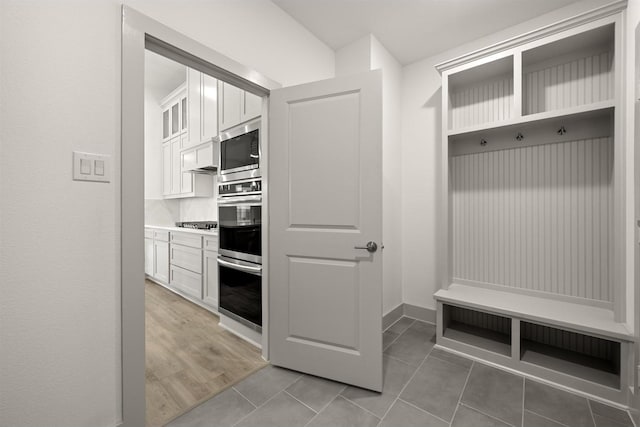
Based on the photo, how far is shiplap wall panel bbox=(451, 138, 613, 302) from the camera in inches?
76.9

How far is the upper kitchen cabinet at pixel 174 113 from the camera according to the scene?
3.96m

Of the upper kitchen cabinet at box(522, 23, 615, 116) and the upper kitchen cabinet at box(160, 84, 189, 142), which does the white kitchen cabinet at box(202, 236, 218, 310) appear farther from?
the upper kitchen cabinet at box(522, 23, 615, 116)

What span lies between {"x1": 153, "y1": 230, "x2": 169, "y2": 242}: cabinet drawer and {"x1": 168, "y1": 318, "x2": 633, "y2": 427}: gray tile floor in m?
2.64

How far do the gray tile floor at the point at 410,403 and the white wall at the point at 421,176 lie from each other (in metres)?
0.97

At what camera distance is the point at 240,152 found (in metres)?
2.48

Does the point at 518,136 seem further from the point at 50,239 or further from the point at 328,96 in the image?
the point at 50,239

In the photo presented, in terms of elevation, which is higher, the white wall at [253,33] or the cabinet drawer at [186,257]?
the white wall at [253,33]

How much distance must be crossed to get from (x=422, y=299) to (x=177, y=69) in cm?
428

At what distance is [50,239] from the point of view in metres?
1.10

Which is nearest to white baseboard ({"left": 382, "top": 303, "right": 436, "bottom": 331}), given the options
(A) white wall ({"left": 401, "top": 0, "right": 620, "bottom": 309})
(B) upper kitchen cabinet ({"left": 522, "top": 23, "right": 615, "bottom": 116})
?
(A) white wall ({"left": 401, "top": 0, "right": 620, "bottom": 309})

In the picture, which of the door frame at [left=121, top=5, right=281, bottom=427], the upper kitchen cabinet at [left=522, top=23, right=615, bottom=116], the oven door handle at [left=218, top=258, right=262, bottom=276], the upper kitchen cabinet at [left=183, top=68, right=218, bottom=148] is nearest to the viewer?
the door frame at [left=121, top=5, right=281, bottom=427]

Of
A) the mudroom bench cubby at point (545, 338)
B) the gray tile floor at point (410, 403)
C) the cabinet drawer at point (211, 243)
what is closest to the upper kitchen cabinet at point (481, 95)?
the mudroom bench cubby at point (545, 338)

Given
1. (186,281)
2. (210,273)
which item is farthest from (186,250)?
(210,273)

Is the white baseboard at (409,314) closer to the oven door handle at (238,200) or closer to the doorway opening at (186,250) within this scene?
the doorway opening at (186,250)
